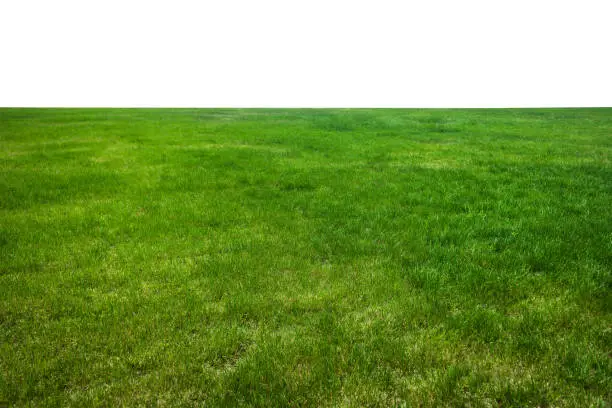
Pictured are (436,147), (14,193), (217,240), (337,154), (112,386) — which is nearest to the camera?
(112,386)

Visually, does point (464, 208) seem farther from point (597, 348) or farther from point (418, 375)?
point (418, 375)

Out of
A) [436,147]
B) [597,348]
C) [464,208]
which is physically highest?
[436,147]

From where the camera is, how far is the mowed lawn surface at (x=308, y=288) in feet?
16.5

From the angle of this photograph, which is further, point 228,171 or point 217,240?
point 228,171

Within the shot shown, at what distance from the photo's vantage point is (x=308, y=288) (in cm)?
751

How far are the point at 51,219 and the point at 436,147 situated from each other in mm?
19983

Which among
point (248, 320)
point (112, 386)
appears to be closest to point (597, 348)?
point (248, 320)

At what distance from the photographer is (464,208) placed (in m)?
12.1

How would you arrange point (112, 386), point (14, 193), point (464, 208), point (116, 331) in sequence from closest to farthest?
point (112, 386), point (116, 331), point (464, 208), point (14, 193)

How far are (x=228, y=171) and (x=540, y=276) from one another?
514 inches

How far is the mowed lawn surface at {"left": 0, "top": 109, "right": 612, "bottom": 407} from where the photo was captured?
16.5 ft

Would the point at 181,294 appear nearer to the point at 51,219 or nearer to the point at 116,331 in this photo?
the point at 116,331

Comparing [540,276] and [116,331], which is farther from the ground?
[540,276]

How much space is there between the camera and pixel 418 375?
511 cm
